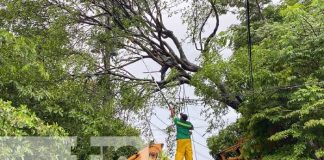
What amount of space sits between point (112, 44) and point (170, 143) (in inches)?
122

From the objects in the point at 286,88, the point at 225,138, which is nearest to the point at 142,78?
the point at 225,138

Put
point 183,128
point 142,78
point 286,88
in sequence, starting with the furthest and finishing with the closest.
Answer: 1. point 142,78
2. point 183,128
3. point 286,88

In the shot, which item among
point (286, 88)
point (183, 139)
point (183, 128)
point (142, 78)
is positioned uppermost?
point (142, 78)

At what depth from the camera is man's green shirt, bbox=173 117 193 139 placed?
746 cm

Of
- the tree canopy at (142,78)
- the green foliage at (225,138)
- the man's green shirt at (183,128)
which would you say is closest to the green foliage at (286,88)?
the tree canopy at (142,78)

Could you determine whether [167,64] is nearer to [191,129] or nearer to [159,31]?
[159,31]

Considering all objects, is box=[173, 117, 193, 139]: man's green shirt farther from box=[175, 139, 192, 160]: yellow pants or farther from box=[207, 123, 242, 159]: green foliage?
box=[207, 123, 242, 159]: green foliage

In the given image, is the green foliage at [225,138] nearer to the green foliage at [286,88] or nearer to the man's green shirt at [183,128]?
the green foliage at [286,88]

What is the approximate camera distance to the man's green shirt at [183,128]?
7461 mm

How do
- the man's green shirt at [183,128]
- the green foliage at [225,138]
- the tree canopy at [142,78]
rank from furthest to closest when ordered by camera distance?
1. the green foliage at [225,138]
2. the man's green shirt at [183,128]
3. the tree canopy at [142,78]

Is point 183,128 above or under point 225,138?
under

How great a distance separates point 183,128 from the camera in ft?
24.6

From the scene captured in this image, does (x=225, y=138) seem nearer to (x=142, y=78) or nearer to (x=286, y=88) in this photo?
(x=142, y=78)

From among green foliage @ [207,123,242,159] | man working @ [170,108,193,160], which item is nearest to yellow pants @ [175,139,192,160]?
man working @ [170,108,193,160]
